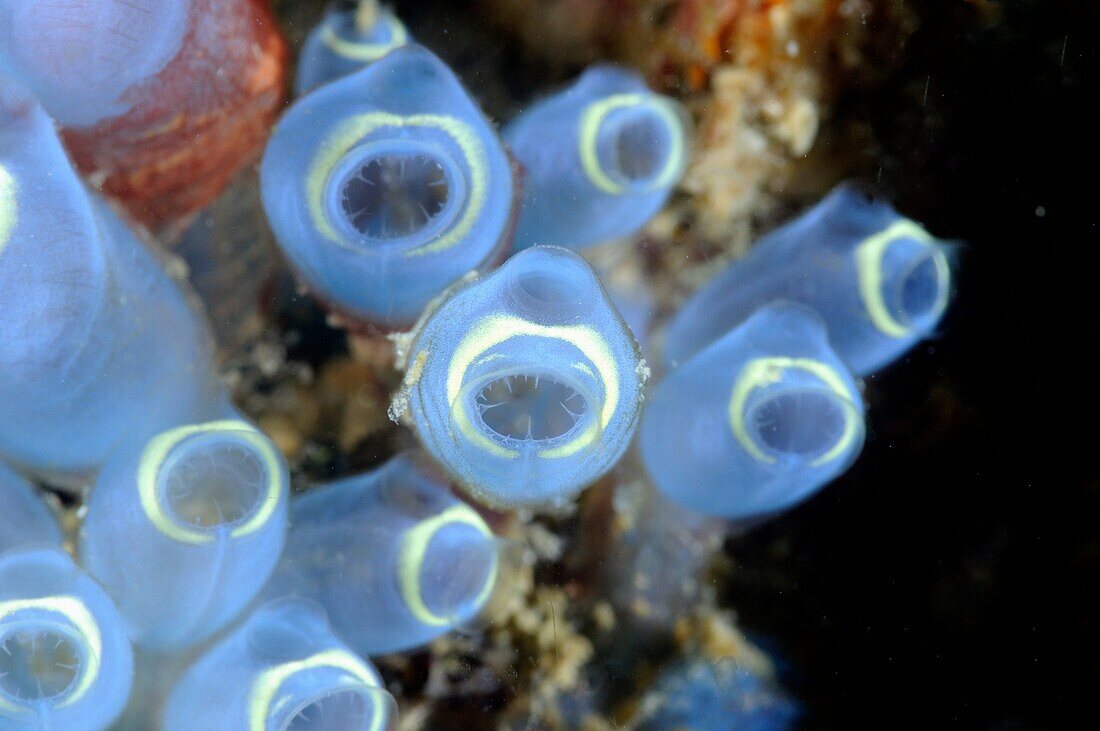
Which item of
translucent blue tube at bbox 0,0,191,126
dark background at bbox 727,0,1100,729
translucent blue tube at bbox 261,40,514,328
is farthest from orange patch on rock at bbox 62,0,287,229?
dark background at bbox 727,0,1100,729

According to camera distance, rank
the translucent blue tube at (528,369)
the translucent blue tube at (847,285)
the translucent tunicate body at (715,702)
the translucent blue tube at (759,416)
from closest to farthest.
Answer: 1. the translucent blue tube at (528,369)
2. the translucent blue tube at (759,416)
3. the translucent blue tube at (847,285)
4. the translucent tunicate body at (715,702)

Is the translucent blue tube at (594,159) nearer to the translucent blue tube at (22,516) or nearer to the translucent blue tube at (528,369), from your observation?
the translucent blue tube at (528,369)

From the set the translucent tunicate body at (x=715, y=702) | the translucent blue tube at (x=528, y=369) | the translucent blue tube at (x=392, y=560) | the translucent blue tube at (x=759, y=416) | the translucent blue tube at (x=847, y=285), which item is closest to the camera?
the translucent blue tube at (x=528, y=369)

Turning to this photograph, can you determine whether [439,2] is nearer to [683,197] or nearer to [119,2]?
[683,197]

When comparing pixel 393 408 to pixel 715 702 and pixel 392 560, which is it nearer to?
pixel 392 560

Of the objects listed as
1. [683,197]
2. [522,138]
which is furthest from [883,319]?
[522,138]

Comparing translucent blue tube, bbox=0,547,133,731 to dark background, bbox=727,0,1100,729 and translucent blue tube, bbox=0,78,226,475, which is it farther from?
dark background, bbox=727,0,1100,729

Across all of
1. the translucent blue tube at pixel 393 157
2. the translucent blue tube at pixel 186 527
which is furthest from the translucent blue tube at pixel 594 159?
the translucent blue tube at pixel 186 527
